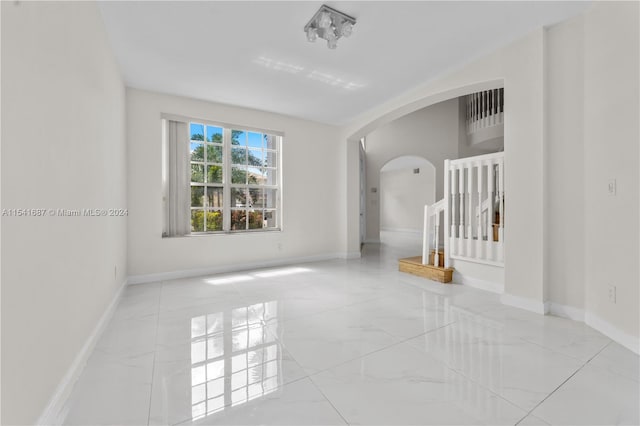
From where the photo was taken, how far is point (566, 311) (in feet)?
8.54

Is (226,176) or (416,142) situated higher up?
(416,142)

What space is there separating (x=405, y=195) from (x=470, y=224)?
799 cm

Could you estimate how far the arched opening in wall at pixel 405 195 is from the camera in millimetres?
10508

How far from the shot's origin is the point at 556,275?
268 centimetres

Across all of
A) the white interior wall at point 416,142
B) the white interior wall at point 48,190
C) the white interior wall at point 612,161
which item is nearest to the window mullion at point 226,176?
the white interior wall at point 48,190

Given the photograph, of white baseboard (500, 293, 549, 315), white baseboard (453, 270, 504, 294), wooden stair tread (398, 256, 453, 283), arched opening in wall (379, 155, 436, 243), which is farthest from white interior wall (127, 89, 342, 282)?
arched opening in wall (379, 155, 436, 243)

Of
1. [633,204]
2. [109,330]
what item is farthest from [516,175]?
[109,330]

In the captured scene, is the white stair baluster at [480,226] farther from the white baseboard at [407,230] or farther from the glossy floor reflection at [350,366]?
the white baseboard at [407,230]

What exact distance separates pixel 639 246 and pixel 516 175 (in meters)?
1.12

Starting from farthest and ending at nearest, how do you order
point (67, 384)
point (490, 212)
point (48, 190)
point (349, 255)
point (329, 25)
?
point (349, 255) < point (490, 212) < point (329, 25) < point (67, 384) < point (48, 190)

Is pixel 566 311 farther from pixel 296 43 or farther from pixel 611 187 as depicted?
pixel 296 43

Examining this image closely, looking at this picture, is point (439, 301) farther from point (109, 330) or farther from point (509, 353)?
point (109, 330)

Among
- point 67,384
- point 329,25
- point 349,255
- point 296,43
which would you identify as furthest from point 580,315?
point 67,384

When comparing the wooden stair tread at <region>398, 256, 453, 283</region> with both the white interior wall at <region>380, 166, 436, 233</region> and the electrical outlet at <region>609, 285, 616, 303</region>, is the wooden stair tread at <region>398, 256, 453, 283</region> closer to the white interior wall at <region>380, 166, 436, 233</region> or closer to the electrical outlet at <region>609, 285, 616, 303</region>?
the electrical outlet at <region>609, 285, 616, 303</region>
